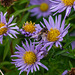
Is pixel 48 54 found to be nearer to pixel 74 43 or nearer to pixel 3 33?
pixel 3 33

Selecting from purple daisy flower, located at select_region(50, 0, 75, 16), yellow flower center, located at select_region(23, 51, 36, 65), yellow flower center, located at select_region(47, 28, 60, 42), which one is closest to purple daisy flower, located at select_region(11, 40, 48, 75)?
yellow flower center, located at select_region(23, 51, 36, 65)

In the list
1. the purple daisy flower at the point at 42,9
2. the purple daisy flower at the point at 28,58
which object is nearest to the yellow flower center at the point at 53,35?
the purple daisy flower at the point at 28,58

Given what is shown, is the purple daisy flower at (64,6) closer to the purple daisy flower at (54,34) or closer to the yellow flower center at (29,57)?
the purple daisy flower at (54,34)

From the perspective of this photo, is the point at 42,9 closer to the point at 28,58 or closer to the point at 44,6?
the point at 44,6

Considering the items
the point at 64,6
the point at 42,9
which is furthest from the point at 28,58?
the point at 42,9

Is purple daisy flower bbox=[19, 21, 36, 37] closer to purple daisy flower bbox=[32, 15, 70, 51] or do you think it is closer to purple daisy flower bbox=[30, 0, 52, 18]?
purple daisy flower bbox=[32, 15, 70, 51]
